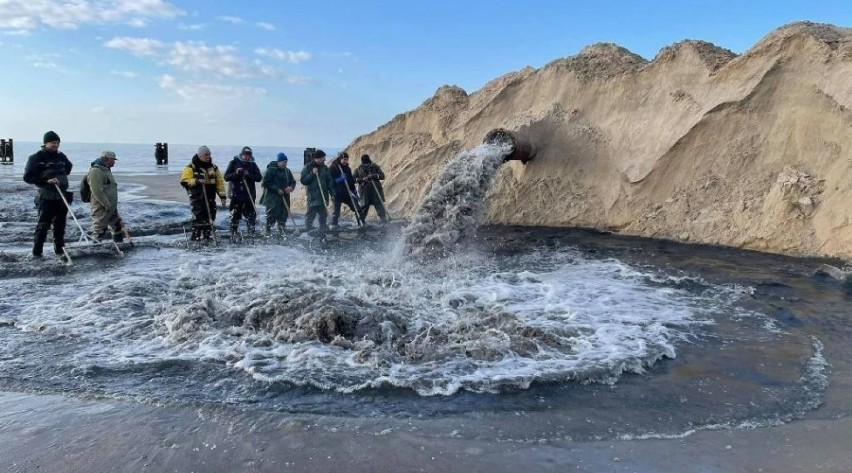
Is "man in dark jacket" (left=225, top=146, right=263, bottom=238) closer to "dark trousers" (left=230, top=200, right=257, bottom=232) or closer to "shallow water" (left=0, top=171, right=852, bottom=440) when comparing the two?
"dark trousers" (left=230, top=200, right=257, bottom=232)

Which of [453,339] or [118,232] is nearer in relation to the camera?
[453,339]

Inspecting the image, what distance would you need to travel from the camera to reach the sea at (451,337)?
357 centimetres

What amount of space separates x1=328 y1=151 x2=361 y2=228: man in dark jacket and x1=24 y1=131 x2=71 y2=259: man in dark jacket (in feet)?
17.0

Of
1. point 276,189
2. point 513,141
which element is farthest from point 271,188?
point 513,141

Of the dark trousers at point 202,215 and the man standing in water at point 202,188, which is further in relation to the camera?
the dark trousers at point 202,215

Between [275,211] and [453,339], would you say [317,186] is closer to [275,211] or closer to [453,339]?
[275,211]

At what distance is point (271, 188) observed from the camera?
1083cm

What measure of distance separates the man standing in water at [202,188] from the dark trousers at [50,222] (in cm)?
179

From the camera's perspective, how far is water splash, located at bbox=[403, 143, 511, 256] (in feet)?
30.5

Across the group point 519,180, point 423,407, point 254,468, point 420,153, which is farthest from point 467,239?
point 254,468

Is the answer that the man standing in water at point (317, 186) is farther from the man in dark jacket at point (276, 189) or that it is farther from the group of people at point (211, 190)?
the man in dark jacket at point (276, 189)

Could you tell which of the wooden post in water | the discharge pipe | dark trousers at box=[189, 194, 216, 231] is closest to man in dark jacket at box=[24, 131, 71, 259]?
dark trousers at box=[189, 194, 216, 231]

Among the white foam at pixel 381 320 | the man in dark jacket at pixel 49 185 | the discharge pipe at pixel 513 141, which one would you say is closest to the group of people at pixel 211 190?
Answer: the man in dark jacket at pixel 49 185

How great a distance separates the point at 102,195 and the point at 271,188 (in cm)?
292
